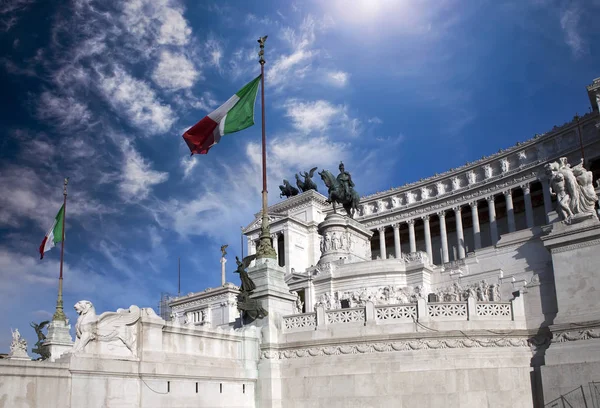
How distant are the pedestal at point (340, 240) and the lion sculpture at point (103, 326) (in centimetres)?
3865

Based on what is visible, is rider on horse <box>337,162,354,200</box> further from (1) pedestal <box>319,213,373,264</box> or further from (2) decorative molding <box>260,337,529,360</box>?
(2) decorative molding <box>260,337,529,360</box>

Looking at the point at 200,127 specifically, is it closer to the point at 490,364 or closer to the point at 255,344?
the point at 255,344

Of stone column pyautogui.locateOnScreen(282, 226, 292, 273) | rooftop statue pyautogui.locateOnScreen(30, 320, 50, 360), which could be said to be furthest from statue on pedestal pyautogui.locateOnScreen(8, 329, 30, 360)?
stone column pyautogui.locateOnScreen(282, 226, 292, 273)

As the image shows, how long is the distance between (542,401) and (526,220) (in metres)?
61.7

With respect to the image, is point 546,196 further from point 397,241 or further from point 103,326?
point 103,326

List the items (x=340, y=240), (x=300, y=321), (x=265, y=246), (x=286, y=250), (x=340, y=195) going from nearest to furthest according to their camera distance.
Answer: (x=300, y=321) < (x=265, y=246) < (x=340, y=240) < (x=340, y=195) < (x=286, y=250)

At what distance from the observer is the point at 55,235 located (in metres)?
43.6

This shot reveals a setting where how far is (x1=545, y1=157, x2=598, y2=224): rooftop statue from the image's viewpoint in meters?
22.0

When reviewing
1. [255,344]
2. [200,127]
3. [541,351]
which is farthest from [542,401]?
[200,127]

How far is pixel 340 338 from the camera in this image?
73.4ft

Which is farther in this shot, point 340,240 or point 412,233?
point 412,233

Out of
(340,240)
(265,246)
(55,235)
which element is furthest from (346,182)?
(265,246)

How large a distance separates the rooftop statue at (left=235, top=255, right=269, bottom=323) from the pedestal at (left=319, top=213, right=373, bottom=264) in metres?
32.5

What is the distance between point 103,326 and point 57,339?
2505 cm
